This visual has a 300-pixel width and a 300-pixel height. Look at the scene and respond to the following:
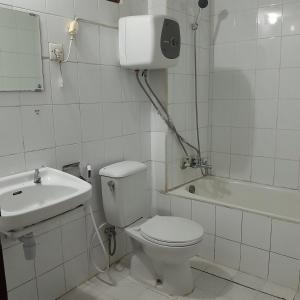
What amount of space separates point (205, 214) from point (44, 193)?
3.75 feet

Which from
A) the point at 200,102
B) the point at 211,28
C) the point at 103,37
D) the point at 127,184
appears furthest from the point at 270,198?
the point at 103,37

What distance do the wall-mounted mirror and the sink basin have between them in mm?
452

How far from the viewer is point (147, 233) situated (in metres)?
1.87

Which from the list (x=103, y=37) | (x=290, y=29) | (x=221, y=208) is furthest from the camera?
(x=290, y=29)

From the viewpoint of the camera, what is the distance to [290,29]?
229 cm

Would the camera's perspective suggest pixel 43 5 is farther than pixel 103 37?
No

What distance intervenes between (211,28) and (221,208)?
152cm

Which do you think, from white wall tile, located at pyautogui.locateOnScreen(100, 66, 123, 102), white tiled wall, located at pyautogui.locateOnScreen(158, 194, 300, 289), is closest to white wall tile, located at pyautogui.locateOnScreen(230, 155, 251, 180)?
white tiled wall, located at pyautogui.locateOnScreen(158, 194, 300, 289)

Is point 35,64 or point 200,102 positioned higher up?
point 35,64

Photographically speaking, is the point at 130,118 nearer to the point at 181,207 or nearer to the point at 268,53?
the point at 181,207

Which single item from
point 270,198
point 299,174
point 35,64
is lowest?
point 270,198

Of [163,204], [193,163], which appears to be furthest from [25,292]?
[193,163]

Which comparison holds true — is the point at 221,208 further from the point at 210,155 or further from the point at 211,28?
the point at 211,28

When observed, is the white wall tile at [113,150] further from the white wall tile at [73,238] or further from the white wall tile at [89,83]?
the white wall tile at [73,238]
